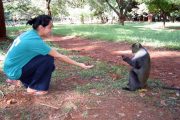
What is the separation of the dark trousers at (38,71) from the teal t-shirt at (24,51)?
7cm

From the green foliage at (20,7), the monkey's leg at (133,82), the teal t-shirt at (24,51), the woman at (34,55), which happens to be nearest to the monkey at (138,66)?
the monkey's leg at (133,82)

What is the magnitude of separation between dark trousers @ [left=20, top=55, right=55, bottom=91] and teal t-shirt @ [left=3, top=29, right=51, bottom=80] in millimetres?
75

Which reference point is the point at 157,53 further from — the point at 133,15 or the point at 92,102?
the point at 133,15

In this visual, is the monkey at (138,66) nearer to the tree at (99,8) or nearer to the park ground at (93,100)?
the park ground at (93,100)

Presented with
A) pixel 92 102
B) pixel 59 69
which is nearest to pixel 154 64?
pixel 59 69

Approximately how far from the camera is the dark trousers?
16.1 ft

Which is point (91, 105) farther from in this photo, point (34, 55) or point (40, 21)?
point (40, 21)

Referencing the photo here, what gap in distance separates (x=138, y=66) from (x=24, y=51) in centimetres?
176

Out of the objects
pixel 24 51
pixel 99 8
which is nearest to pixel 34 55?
pixel 24 51

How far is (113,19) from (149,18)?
16.0 ft

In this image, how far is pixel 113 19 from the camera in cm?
4544

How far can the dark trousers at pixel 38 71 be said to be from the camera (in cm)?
490

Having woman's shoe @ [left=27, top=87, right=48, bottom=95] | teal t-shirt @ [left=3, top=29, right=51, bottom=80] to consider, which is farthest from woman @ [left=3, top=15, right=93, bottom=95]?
woman's shoe @ [left=27, top=87, right=48, bottom=95]

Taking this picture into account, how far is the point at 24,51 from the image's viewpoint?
4.89 metres
